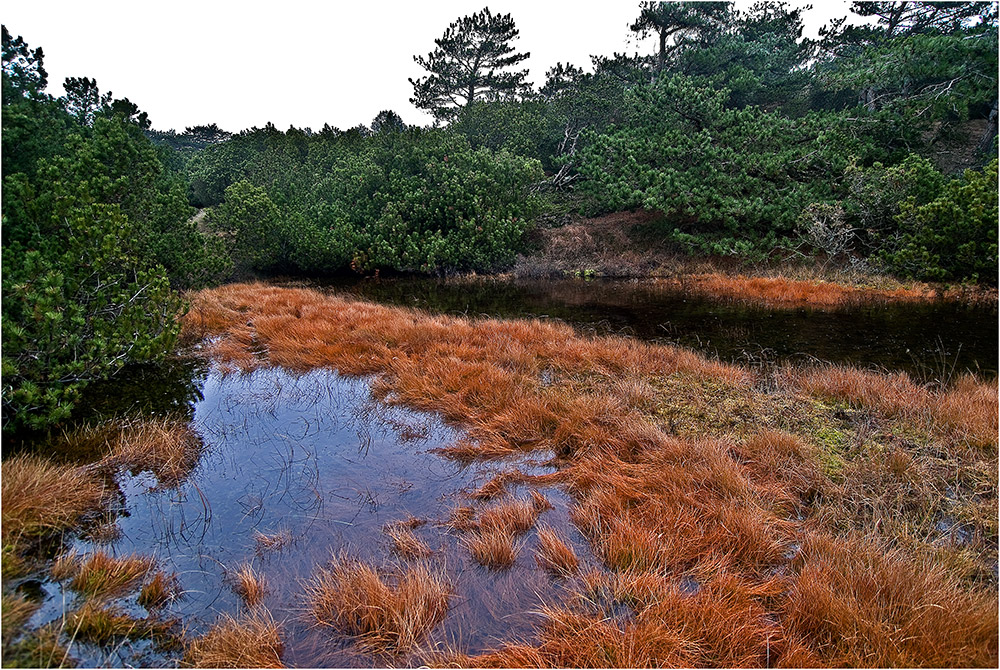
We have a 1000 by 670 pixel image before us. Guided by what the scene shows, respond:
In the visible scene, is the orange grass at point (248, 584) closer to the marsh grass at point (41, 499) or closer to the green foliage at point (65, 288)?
the marsh grass at point (41, 499)

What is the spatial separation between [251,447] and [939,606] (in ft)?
18.4

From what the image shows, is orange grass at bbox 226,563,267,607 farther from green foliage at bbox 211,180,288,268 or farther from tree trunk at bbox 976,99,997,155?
tree trunk at bbox 976,99,997,155

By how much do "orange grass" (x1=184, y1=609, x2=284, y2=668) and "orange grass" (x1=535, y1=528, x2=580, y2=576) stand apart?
5.34ft

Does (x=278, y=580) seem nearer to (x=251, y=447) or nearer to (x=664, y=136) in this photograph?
(x=251, y=447)

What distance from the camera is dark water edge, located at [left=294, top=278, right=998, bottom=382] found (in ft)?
26.4

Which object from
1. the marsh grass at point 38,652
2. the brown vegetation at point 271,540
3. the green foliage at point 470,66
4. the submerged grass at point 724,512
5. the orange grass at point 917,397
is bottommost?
the brown vegetation at point 271,540

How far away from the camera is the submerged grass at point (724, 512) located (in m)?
2.61

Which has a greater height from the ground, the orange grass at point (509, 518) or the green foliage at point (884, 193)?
the green foliage at point (884, 193)

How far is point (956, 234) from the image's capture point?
1298cm

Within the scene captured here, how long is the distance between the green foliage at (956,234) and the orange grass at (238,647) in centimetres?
1652

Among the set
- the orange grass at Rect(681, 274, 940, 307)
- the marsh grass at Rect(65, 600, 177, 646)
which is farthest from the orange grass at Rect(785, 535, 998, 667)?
the orange grass at Rect(681, 274, 940, 307)

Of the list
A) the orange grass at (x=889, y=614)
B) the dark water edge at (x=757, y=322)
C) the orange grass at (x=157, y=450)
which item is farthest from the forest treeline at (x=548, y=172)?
the orange grass at (x=889, y=614)

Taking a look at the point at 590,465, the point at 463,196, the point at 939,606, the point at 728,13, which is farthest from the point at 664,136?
the point at 939,606

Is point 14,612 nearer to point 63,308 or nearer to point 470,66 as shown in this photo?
point 63,308
